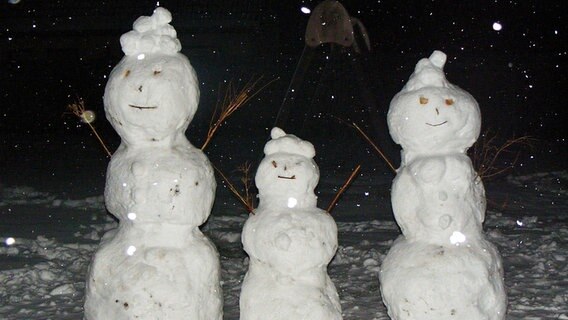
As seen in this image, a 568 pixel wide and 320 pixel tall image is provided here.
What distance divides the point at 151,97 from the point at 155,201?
646 millimetres

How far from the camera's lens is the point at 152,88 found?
16.5ft

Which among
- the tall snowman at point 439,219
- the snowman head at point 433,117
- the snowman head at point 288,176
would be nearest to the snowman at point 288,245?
the snowman head at point 288,176

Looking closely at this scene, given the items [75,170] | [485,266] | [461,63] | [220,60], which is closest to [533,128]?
[461,63]

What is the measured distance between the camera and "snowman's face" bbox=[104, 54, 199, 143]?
16.6 ft

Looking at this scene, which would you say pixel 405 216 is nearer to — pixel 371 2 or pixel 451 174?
pixel 451 174

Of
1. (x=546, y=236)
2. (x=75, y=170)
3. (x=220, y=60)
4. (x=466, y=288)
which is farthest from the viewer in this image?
(x=220, y=60)

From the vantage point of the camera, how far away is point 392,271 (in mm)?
5102

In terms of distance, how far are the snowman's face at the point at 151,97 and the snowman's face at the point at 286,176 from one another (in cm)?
62

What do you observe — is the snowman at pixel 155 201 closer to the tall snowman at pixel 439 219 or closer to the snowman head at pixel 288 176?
the snowman head at pixel 288 176

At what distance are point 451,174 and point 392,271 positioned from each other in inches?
28.1

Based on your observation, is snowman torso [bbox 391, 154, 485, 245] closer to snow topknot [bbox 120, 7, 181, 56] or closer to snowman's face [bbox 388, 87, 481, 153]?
snowman's face [bbox 388, 87, 481, 153]

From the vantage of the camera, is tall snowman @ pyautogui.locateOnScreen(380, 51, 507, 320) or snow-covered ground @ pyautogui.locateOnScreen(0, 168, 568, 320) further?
snow-covered ground @ pyautogui.locateOnScreen(0, 168, 568, 320)

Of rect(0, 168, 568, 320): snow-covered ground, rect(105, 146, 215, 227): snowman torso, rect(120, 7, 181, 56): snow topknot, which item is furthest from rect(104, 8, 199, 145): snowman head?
rect(0, 168, 568, 320): snow-covered ground

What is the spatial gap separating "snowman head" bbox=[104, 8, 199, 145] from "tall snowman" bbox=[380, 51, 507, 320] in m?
1.37
